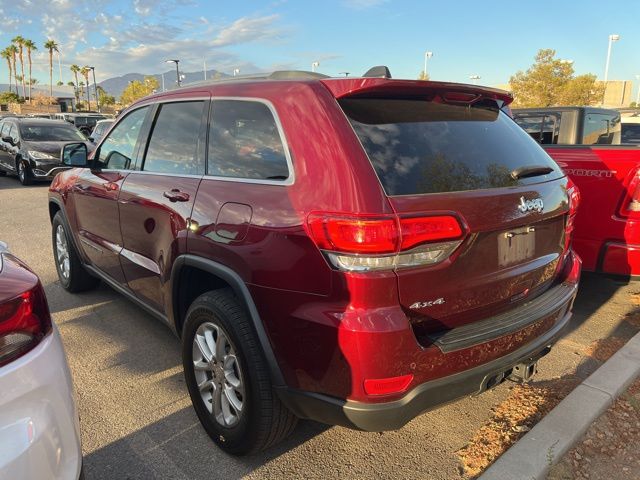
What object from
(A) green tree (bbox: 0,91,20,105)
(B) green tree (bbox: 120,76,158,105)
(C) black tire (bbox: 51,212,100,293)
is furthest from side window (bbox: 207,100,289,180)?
(A) green tree (bbox: 0,91,20,105)

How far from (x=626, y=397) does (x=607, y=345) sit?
0.87 m

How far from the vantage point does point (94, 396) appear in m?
3.17

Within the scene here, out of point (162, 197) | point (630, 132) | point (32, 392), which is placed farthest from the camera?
point (630, 132)

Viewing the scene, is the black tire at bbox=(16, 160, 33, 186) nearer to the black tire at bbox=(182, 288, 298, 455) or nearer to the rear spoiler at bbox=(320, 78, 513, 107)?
the black tire at bbox=(182, 288, 298, 455)

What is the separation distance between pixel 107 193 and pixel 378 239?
254cm

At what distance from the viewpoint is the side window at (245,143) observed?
238 centimetres

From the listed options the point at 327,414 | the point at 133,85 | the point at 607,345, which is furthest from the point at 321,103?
the point at 133,85

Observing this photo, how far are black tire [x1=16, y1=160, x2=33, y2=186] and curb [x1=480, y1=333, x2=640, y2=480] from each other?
1369 centimetres

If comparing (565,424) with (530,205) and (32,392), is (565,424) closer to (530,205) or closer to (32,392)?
(530,205)

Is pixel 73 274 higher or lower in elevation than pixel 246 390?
lower

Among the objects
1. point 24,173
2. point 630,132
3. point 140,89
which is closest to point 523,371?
point 630,132

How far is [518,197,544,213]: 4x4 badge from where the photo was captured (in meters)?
2.38

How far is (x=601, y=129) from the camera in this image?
22.3 ft

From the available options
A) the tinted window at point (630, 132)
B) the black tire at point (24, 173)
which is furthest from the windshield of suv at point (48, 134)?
the tinted window at point (630, 132)
